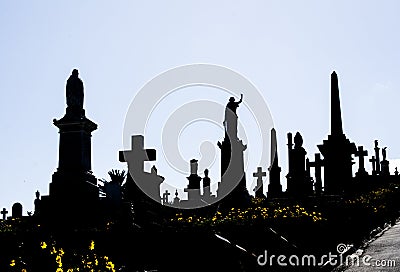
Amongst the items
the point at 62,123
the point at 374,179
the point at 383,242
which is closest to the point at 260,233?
the point at 383,242

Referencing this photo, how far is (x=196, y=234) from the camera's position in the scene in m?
8.79

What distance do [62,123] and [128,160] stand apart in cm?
312

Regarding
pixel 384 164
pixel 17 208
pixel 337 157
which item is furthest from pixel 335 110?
pixel 384 164

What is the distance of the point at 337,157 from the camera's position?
27.6 metres

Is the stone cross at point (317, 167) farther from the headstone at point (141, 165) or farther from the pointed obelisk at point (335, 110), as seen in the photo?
the headstone at point (141, 165)

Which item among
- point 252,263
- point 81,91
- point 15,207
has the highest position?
point 81,91

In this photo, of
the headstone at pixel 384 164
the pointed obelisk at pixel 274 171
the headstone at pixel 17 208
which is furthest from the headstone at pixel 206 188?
the headstone at pixel 384 164

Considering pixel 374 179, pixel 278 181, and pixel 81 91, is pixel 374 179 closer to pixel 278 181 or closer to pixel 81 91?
pixel 278 181

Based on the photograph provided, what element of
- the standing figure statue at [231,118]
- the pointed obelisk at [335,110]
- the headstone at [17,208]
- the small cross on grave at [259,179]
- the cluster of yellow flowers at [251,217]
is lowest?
the cluster of yellow flowers at [251,217]

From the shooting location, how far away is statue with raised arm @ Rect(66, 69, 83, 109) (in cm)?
2080

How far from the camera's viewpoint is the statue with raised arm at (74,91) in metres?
20.8

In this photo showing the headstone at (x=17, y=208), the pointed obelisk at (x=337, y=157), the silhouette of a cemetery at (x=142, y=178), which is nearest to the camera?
the silhouette of a cemetery at (x=142, y=178)

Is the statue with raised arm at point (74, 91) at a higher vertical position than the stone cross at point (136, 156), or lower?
higher

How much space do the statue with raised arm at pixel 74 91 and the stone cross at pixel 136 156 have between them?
240 centimetres
